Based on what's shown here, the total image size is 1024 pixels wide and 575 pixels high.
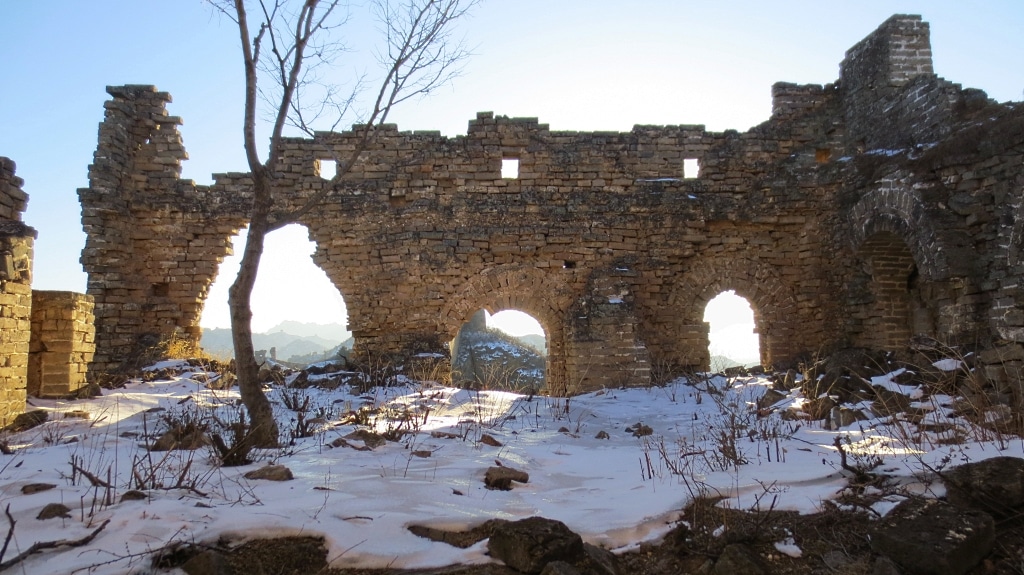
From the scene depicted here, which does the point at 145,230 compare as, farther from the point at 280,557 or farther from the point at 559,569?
the point at 559,569

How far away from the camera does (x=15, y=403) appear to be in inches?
243

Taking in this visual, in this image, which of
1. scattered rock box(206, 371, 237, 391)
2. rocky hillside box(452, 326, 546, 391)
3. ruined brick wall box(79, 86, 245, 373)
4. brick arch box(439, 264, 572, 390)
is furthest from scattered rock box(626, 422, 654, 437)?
rocky hillside box(452, 326, 546, 391)

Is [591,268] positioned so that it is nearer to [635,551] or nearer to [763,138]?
[763,138]

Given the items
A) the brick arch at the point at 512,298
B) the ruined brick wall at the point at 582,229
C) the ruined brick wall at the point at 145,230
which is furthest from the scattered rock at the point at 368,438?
the ruined brick wall at the point at 145,230

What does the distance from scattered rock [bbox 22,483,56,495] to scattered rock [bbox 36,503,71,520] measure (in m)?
0.43

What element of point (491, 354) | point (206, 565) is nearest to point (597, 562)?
point (206, 565)

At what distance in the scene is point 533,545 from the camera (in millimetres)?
3158

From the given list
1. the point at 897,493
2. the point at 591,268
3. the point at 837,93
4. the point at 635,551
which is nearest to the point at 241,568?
the point at 635,551

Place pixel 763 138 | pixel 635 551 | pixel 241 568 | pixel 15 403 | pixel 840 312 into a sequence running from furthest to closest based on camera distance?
pixel 763 138 < pixel 840 312 < pixel 15 403 < pixel 635 551 < pixel 241 568

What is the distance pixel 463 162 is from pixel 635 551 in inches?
369

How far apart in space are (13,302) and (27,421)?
120 cm

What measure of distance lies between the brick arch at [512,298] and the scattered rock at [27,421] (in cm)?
625

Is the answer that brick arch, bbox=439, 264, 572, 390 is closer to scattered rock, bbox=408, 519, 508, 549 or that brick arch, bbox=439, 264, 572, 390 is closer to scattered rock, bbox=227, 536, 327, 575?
scattered rock, bbox=408, 519, 508, 549

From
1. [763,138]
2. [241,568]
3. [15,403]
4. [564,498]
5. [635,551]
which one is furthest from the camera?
[763,138]
